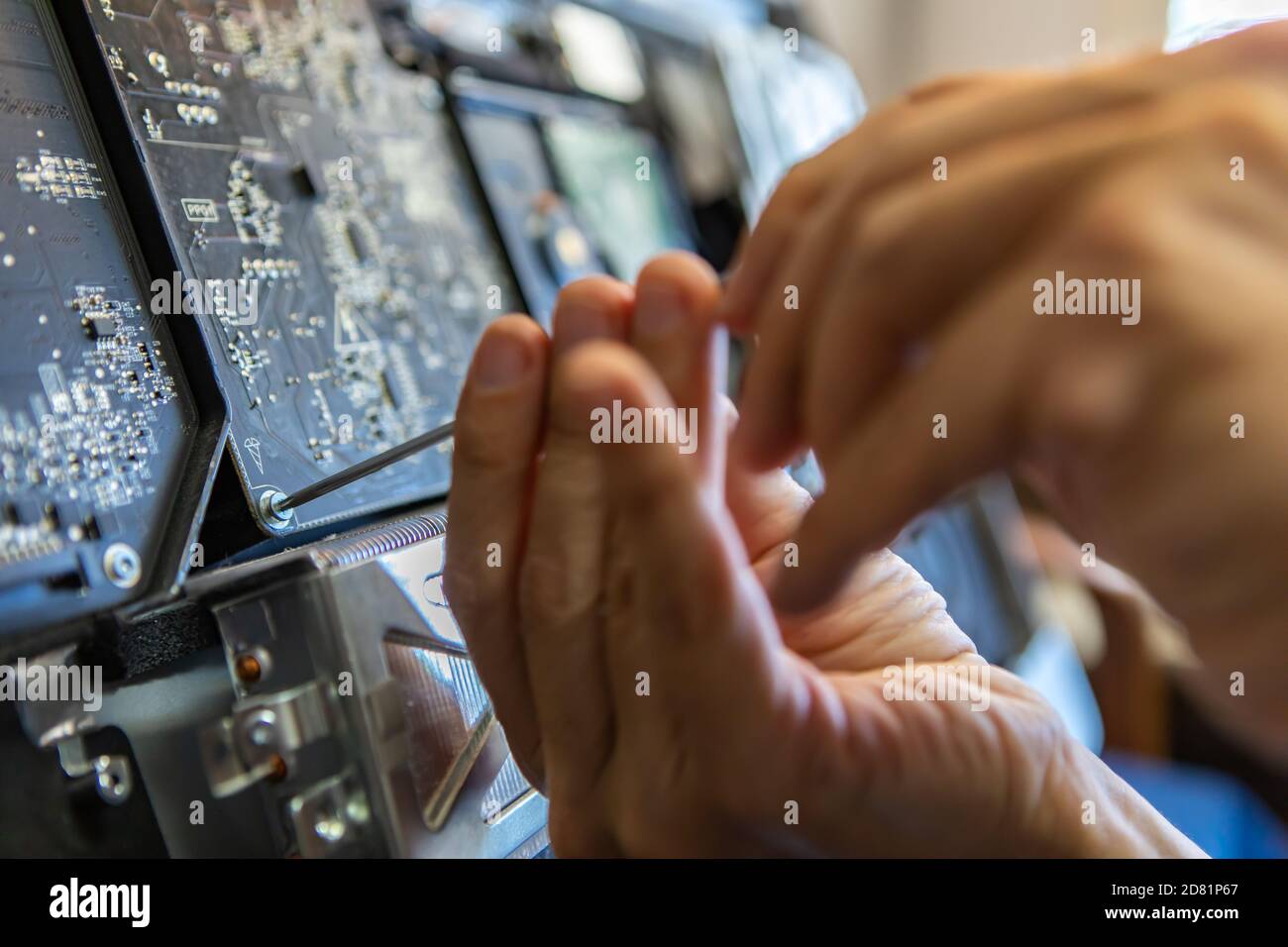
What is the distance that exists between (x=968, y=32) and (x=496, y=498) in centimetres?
304

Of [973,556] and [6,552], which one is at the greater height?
[6,552]

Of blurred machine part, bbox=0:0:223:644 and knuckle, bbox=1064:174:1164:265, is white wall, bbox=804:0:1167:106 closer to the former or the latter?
blurred machine part, bbox=0:0:223:644

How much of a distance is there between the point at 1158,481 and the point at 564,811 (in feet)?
1.28

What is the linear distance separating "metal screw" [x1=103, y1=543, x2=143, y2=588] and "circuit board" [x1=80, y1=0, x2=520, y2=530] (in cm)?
12

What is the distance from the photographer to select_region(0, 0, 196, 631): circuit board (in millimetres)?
656

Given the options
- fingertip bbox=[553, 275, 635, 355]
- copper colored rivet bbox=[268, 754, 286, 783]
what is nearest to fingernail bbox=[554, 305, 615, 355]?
fingertip bbox=[553, 275, 635, 355]

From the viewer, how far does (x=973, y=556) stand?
174cm

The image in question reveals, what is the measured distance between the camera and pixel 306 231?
3.21ft

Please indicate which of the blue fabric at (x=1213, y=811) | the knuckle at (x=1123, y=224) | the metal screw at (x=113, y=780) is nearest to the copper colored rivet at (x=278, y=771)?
the metal screw at (x=113, y=780)

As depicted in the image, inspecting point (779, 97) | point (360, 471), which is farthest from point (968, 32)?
point (360, 471)

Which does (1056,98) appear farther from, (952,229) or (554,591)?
(554,591)
